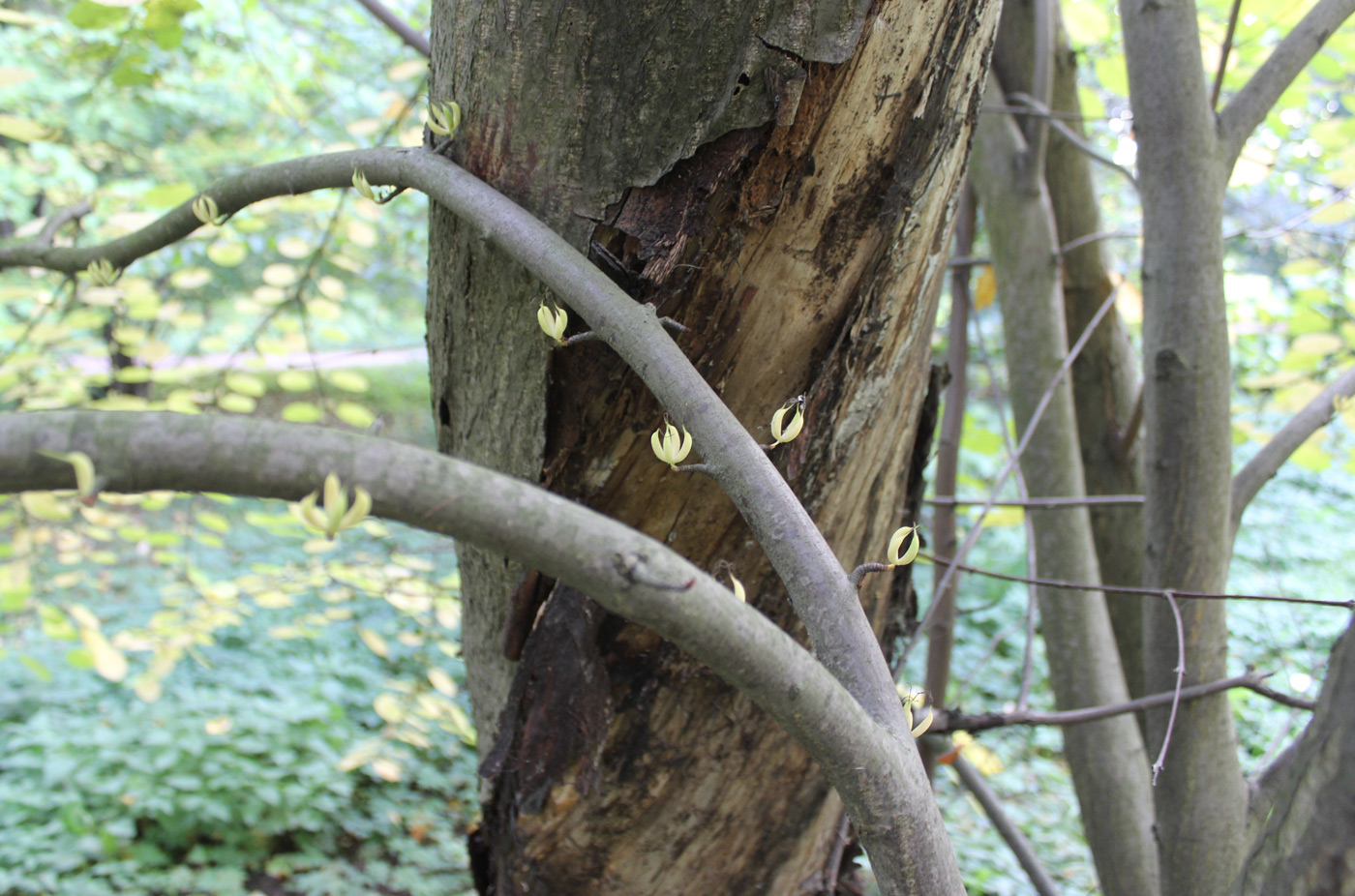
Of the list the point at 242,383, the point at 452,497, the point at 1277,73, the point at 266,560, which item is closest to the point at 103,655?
the point at 242,383

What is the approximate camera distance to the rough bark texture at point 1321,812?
0.50 m

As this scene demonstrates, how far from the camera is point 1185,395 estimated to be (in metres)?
1.26

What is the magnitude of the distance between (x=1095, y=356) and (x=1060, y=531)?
57 cm

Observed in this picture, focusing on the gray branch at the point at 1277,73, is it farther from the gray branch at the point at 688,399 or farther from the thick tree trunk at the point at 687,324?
the gray branch at the point at 688,399

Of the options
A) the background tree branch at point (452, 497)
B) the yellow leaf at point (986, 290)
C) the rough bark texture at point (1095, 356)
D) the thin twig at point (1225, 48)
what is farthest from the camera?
the yellow leaf at point (986, 290)

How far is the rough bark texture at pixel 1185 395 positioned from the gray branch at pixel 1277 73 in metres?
0.03

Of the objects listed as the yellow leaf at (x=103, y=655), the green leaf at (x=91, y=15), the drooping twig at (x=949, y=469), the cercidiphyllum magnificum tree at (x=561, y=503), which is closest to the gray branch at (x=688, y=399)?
the cercidiphyllum magnificum tree at (x=561, y=503)

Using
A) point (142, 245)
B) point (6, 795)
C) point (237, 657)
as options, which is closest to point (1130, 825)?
point (142, 245)

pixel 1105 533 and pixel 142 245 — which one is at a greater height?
pixel 1105 533

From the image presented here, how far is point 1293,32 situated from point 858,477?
1.00 m

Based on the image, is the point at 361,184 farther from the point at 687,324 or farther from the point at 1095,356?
the point at 1095,356

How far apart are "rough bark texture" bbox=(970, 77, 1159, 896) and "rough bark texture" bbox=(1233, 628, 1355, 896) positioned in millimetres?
1122

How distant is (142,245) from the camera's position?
117cm

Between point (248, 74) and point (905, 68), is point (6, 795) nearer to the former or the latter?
point (248, 74)
